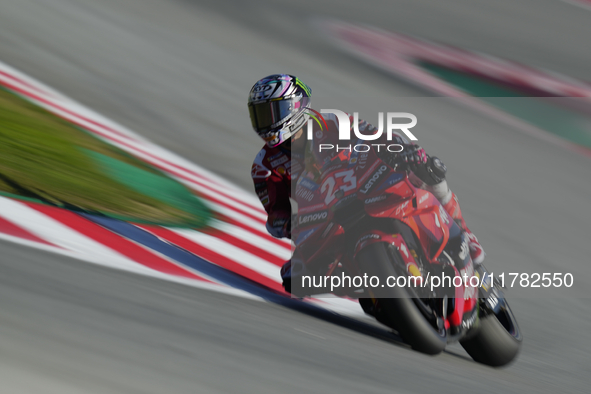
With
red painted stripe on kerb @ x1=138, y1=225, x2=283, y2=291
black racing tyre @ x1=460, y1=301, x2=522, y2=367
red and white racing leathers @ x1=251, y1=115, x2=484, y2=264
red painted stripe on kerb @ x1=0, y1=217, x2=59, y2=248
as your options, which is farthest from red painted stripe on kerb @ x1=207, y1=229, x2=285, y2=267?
black racing tyre @ x1=460, y1=301, x2=522, y2=367

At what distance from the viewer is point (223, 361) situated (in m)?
2.97

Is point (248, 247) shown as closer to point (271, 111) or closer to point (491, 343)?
point (271, 111)

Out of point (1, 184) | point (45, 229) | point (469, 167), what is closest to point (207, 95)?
point (469, 167)

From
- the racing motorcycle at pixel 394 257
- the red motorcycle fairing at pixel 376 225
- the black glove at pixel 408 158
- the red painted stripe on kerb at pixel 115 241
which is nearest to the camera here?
the racing motorcycle at pixel 394 257

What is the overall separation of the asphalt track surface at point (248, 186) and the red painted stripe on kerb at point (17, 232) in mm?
374

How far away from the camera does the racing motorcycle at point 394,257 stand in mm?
3650

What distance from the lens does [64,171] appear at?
241 inches

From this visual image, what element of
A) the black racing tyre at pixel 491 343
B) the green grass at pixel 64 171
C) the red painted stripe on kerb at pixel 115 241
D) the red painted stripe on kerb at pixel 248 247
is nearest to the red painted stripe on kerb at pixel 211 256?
the green grass at pixel 64 171

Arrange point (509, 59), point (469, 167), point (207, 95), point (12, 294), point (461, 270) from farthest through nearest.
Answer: point (509, 59)
point (207, 95)
point (469, 167)
point (461, 270)
point (12, 294)

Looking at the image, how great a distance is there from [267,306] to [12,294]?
151 centimetres

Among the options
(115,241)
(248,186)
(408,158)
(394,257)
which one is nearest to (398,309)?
(394,257)

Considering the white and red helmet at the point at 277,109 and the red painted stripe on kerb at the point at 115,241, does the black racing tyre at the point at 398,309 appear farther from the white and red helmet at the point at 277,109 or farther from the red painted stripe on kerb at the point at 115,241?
the red painted stripe on kerb at the point at 115,241

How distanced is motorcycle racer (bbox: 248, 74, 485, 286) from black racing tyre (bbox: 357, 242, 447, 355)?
2.24ft

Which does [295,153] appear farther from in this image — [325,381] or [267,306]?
[325,381]
